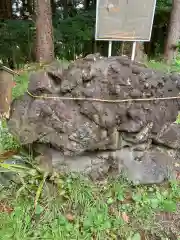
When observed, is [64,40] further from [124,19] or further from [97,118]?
[97,118]

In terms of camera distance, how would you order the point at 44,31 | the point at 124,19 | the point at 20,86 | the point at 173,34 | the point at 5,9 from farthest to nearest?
1. the point at 5,9
2. the point at 173,34
3. the point at 44,31
4. the point at 124,19
5. the point at 20,86

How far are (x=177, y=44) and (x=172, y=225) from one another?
6.79 metres

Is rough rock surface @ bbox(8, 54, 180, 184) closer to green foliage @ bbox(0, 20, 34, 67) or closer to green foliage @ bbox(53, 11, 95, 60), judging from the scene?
green foliage @ bbox(0, 20, 34, 67)

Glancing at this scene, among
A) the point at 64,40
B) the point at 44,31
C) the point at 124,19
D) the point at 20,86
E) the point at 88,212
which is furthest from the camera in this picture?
the point at 64,40

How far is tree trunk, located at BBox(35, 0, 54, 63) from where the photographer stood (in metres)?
6.28

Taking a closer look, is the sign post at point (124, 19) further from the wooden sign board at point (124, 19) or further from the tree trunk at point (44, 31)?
the tree trunk at point (44, 31)

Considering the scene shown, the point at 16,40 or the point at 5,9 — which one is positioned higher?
the point at 5,9

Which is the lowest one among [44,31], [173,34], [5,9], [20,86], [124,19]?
[20,86]

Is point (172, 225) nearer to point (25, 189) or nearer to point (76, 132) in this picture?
point (76, 132)

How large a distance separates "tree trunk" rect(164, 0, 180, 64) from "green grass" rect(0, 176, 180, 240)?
249 inches

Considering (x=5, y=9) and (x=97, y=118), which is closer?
(x=97, y=118)

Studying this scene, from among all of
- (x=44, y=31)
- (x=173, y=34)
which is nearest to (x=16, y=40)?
(x=44, y=31)

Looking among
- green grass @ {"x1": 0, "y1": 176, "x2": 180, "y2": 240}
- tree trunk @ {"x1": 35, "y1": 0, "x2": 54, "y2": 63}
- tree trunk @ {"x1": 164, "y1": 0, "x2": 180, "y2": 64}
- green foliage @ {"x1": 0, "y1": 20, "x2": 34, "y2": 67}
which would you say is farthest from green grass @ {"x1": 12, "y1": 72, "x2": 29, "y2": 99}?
tree trunk @ {"x1": 164, "y1": 0, "x2": 180, "y2": 64}

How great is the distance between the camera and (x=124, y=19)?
6152mm
